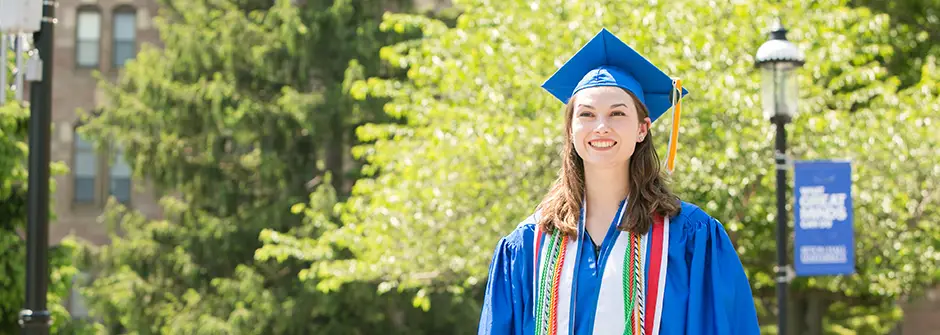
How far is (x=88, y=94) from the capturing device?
35.1m

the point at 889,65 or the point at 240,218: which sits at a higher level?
the point at 889,65

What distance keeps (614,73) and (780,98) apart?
8.72 metres

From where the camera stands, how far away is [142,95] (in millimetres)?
27031

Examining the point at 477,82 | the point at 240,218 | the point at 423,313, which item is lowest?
the point at 423,313

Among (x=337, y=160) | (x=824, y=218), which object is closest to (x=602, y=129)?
(x=824, y=218)

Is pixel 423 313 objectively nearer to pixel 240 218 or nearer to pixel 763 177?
pixel 240 218

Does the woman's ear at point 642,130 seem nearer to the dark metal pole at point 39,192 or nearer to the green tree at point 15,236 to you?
the dark metal pole at point 39,192

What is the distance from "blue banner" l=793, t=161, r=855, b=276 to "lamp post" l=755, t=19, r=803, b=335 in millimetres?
514

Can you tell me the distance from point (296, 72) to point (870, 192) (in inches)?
547

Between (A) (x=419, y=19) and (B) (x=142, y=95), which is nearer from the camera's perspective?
(A) (x=419, y=19)

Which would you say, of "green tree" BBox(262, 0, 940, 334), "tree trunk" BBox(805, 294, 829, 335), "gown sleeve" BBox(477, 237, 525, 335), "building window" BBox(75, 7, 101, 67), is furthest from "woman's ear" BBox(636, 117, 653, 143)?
"building window" BBox(75, 7, 101, 67)

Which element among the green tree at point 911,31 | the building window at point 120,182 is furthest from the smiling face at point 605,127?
the building window at point 120,182

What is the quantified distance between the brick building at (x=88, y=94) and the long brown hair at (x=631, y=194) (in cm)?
3110

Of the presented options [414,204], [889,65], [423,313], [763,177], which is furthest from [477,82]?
[423,313]
